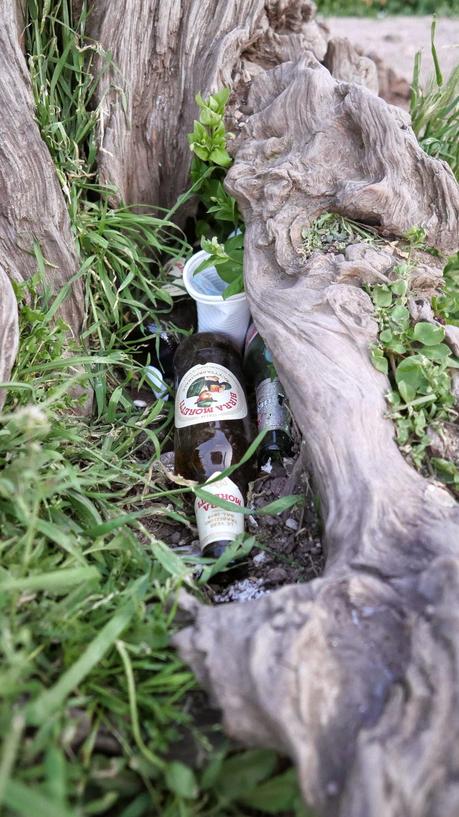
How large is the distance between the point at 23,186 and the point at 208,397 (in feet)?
3.06

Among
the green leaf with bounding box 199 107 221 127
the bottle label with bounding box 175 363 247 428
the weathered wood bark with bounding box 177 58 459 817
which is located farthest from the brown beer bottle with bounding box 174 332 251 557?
the green leaf with bounding box 199 107 221 127

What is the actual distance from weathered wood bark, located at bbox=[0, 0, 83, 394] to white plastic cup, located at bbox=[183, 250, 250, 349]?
468 millimetres

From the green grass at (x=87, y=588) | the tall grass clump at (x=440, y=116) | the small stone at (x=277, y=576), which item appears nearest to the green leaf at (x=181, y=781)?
the green grass at (x=87, y=588)

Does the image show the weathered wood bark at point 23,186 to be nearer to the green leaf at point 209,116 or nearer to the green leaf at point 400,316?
the green leaf at point 209,116

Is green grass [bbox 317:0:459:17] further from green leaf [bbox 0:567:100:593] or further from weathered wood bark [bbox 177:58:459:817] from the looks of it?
green leaf [bbox 0:567:100:593]

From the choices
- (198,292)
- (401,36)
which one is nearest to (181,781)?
(198,292)

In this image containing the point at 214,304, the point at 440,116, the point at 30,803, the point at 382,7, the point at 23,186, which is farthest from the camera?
the point at 382,7

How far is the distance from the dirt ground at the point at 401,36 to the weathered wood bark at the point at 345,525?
2.86m

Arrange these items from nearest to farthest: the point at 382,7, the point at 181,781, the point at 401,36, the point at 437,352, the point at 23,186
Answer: the point at 181,781
the point at 437,352
the point at 23,186
the point at 401,36
the point at 382,7

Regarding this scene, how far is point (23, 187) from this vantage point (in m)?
2.26

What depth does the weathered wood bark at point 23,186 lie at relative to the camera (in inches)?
87.1

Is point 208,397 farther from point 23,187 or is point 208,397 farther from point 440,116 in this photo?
point 440,116

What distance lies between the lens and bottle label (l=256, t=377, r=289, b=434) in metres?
2.32

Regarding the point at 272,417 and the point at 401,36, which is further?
the point at 401,36
